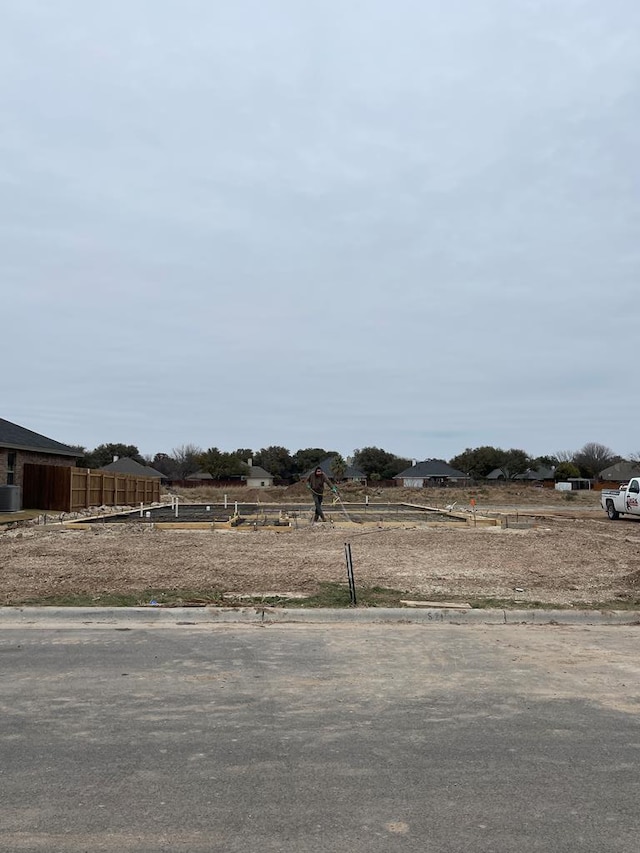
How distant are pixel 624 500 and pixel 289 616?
23.7m

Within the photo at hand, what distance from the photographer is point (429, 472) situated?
9869 cm

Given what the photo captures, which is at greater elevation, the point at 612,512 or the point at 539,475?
the point at 539,475

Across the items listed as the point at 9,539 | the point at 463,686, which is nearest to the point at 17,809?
the point at 463,686

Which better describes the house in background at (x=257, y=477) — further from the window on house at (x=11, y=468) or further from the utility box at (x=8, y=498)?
the utility box at (x=8, y=498)

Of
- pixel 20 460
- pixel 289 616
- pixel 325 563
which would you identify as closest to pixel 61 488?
pixel 20 460

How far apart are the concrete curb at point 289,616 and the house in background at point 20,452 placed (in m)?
21.8

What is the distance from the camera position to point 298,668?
23.5ft

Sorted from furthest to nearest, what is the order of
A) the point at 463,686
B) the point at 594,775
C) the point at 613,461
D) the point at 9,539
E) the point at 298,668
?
1. the point at 613,461
2. the point at 9,539
3. the point at 298,668
4. the point at 463,686
5. the point at 594,775

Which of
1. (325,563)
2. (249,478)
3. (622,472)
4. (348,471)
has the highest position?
(348,471)

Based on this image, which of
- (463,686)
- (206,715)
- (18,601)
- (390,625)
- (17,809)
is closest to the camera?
(17,809)

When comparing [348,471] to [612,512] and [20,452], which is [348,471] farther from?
[20,452]

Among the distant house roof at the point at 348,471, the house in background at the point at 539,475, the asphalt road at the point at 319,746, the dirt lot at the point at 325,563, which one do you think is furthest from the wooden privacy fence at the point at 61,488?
the house in background at the point at 539,475

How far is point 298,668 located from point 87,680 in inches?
77.8

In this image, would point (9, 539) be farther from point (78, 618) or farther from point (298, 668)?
point (298, 668)
